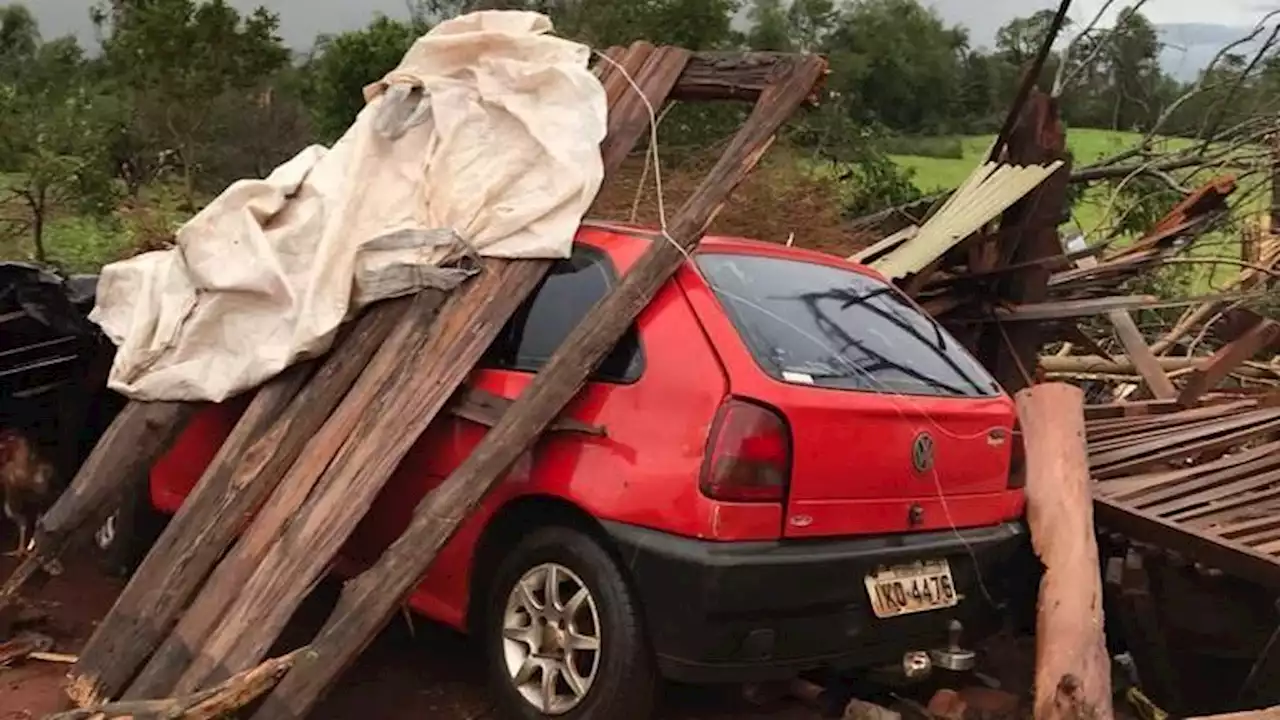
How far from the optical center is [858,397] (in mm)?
4152

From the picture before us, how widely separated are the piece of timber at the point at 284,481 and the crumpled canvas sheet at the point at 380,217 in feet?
0.62

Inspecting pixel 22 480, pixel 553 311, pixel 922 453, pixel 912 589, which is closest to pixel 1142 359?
pixel 922 453

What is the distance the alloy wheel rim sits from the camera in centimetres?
409

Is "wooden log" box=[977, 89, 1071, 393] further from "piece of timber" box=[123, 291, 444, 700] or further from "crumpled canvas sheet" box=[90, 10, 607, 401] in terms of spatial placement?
"piece of timber" box=[123, 291, 444, 700]

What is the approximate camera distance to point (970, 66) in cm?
1969

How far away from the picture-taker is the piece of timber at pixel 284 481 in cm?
419

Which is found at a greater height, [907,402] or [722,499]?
[907,402]

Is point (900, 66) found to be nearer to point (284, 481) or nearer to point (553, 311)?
point (553, 311)

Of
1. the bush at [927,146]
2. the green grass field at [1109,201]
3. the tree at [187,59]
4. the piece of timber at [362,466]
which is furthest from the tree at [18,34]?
the piece of timber at [362,466]

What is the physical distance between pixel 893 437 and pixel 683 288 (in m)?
0.82

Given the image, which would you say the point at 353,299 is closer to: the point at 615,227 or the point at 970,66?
the point at 615,227

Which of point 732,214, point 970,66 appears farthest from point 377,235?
point 970,66

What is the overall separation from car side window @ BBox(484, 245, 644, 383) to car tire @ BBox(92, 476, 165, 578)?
2.28 meters

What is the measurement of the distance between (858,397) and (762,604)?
74 centimetres
